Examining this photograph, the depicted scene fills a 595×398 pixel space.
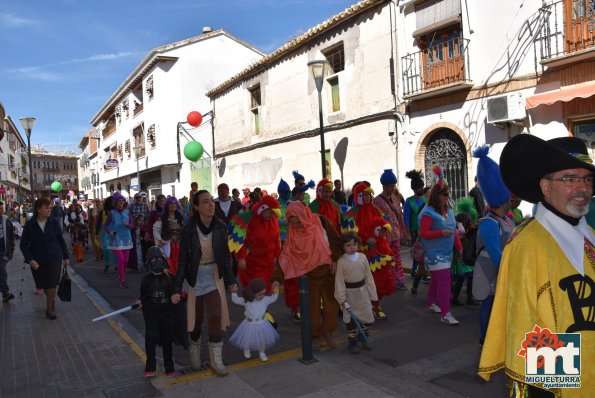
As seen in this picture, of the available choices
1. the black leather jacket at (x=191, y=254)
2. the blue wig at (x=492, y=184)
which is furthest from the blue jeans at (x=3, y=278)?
the blue wig at (x=492, y=184)

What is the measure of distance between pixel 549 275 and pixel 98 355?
4.70m

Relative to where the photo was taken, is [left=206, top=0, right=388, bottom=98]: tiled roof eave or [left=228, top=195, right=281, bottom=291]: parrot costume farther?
[left=206, top=0, right=388, bottom=98]: tiled roof eave

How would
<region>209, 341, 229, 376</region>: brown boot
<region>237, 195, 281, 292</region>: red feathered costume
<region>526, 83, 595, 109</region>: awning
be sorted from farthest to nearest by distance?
<region>526, 83, 595, 109</region>: awning
<region>237, 195, 281, 292</region>: red feathered costume
<region>209, 341, 229, 376</region>: brown boot

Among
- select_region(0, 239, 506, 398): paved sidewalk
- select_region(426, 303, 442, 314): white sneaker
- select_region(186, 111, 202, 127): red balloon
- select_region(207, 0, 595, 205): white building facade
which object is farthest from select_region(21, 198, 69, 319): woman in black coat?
select_region(186, 111, 202, 127): red balloon

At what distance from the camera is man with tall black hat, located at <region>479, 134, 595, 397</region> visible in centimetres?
202

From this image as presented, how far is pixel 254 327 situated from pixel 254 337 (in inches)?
3.9

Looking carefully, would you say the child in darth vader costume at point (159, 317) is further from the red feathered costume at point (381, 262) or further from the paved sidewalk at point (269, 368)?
the red feathered costume at point (381, 262)

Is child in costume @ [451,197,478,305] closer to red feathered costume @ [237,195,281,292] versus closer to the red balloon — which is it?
red feathered costume @ [237,195,281,292]

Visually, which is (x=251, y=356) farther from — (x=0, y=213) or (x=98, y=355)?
(x=0, y=213)

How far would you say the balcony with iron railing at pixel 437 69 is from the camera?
1092 centimetres

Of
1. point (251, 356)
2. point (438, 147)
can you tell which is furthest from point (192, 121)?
point (251, 356)

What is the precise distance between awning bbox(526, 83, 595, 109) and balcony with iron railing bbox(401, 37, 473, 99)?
1.72 meters

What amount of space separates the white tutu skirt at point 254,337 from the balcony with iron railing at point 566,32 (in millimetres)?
7639

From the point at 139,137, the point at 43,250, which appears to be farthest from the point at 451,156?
the point at 139,137
